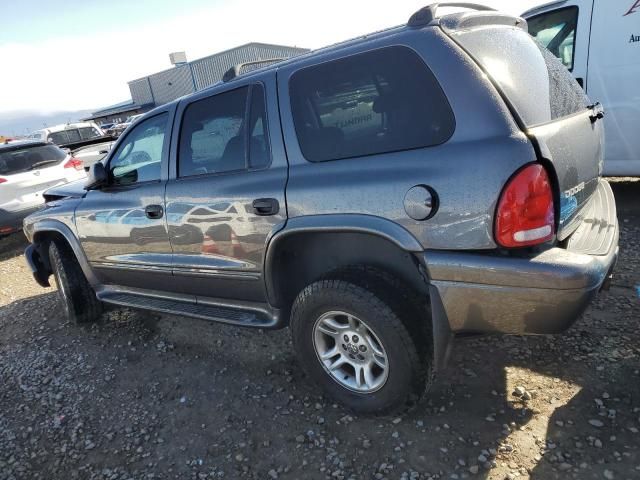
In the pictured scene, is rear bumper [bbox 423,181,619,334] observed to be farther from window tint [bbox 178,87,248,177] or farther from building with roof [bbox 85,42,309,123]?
building with roof [bbox 85,42,309,123]

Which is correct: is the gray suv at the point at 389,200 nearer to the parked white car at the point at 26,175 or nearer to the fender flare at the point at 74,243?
the fender flare at the point at 74,243

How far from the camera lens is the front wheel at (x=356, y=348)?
2.25m

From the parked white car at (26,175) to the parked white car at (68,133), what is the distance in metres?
4.24

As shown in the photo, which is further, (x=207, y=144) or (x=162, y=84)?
(x=162, y=84)

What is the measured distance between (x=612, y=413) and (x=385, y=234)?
143 centimetres

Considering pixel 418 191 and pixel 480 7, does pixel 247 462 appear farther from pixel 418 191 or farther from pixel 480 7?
pixel 480 7

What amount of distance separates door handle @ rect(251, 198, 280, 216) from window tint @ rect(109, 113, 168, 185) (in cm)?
101

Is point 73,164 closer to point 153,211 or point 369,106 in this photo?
point 153,211

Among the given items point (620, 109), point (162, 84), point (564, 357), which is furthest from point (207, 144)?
point (162, 84)

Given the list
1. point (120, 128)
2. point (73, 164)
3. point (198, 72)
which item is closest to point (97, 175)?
point (73, 164)

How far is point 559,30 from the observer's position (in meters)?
5.06

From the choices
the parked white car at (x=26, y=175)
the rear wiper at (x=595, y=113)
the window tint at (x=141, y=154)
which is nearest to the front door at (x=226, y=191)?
the window tint at (x=141, y=154)

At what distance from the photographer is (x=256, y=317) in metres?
2.89

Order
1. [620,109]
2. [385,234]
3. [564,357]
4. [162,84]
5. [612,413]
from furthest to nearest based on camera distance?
1. [162,84]
2. [620,109]
3. [564,357]
4. [612,413]
5. [385,234]
